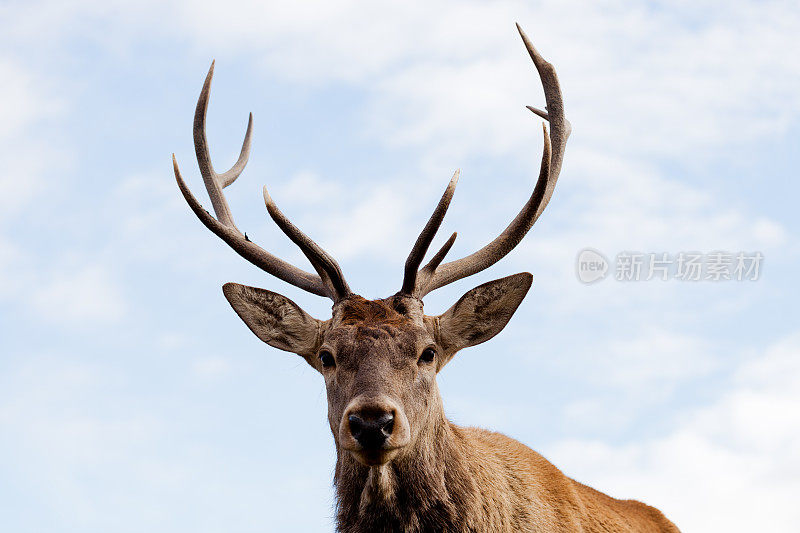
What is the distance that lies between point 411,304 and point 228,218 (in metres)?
2.80

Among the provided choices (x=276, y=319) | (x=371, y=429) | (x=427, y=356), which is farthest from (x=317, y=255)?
(x=371, y=429)

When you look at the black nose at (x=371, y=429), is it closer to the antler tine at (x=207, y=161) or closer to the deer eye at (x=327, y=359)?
the deer eye at (x=327, y=359)

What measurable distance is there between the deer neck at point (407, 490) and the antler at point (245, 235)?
1388 millimetres

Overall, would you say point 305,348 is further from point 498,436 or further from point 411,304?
point 498,436

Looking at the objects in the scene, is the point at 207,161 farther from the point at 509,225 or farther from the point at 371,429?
the point at 371,429

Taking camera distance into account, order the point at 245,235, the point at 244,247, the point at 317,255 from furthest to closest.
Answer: the point at 245,235, the point at 244,247, the point at 317,255

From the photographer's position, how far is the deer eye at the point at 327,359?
6.24 m

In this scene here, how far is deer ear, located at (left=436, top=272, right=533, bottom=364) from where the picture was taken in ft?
22.0

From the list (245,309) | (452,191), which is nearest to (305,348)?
(245,309)

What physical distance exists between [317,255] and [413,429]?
1.67 m

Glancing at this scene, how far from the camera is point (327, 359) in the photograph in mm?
6281

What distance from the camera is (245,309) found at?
22.9ft

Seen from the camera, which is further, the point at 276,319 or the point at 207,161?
the point at 207,161

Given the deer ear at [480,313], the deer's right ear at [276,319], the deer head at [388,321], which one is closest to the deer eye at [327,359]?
the deer head at [388,321]
